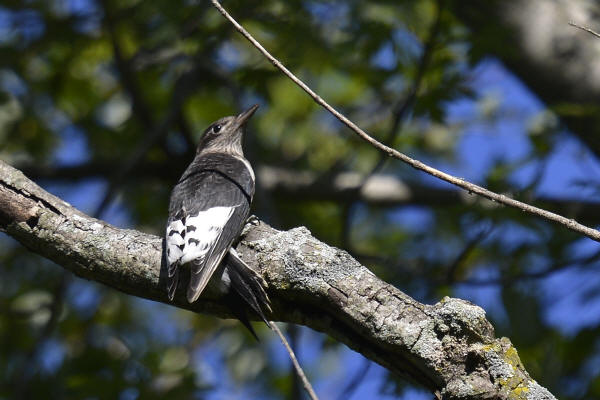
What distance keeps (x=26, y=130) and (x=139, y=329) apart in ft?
6.76

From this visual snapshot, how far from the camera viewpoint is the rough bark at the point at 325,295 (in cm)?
270

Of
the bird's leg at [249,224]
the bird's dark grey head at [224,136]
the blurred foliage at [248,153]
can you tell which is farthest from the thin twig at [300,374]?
the bird's dark grey head at [224,136]

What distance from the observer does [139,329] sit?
22.5 ft

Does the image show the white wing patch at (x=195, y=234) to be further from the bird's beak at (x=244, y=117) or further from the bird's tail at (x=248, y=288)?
the bird's beak at (x=244, y=117)

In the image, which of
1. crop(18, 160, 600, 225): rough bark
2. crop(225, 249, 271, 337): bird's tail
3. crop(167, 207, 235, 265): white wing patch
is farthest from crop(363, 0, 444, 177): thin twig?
crop(225, 249, 271, 337): bird's tail

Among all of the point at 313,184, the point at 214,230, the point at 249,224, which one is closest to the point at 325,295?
the point at 249,224

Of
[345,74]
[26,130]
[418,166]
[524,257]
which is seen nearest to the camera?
[418,166]

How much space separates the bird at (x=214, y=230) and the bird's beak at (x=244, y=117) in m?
0.01

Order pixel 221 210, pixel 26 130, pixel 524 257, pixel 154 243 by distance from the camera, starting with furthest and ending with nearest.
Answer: pixel 26 130 < pixel 524 257 < pixel 221 210 < pixel 154 243

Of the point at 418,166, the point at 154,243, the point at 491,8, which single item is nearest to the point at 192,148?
the point at 491,8

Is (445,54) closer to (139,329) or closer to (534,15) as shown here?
(534,15)

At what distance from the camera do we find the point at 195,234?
3.67 m

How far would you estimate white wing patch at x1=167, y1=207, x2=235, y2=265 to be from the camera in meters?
3.26

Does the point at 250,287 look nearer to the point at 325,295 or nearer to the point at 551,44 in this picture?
the point at 325,295
